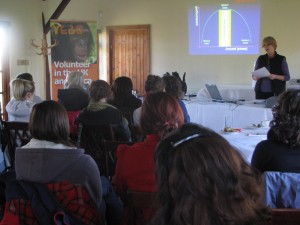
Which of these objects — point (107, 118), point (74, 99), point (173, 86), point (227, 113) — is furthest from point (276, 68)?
point (107, 118)

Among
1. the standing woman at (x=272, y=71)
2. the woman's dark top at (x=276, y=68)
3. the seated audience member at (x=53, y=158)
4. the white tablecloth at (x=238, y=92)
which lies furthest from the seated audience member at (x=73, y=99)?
the white tablecloth at (x=238, y=92)

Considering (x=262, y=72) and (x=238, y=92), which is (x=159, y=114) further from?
(x=238, y=92)

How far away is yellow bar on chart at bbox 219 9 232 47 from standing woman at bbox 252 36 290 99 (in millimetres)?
2734

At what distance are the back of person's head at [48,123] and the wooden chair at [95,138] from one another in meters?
1.02

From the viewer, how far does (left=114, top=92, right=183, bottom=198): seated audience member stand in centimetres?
196

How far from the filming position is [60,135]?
7.16 feet

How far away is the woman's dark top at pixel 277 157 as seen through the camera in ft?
6.89

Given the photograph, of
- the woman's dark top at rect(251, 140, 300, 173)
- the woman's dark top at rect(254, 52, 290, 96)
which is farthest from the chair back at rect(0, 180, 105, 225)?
the woman's dark top at rect(254, 52, 290, 96)

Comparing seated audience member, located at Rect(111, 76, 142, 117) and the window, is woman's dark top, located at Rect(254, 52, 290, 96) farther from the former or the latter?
the window

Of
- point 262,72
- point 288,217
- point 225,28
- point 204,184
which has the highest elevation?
point 225,28

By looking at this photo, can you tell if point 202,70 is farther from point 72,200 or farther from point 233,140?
point 72,200

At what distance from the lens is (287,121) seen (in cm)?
221

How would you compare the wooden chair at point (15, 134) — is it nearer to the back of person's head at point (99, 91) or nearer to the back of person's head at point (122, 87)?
the back of person's head at point (99, 91)

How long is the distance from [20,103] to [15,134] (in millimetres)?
900
